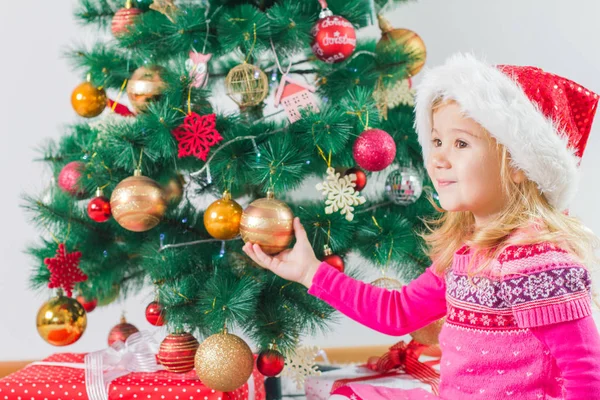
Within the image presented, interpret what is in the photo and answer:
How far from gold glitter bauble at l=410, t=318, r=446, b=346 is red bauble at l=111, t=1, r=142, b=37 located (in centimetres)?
83

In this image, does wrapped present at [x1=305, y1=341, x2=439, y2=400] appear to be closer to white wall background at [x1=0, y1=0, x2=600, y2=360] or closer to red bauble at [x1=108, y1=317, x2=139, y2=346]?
red bauble at [x1=108, y1=317, x2=139, y2=346]

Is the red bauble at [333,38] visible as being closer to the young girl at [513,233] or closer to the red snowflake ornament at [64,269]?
the young girl at [513,233]

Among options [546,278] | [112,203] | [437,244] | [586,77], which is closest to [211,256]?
[112,203]

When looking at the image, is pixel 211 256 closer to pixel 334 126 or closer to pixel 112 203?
pixel 112 203

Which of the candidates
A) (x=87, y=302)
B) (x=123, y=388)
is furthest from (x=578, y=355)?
(x=87, y=302)

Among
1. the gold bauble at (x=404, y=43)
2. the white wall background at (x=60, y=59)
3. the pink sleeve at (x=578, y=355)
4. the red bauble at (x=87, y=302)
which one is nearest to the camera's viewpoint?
the pink sleeve at (x=578, y=355)

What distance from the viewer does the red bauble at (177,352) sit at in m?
1.07

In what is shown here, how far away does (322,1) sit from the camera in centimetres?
117

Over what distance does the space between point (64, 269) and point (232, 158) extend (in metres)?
0.45

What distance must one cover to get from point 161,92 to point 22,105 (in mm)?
821

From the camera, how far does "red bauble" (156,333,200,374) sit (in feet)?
3.50

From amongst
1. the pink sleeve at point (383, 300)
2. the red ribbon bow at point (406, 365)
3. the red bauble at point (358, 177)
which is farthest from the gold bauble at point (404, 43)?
the red ribbon bow at point (406, 365)

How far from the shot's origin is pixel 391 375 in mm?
1338

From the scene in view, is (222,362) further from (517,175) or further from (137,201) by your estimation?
(517,175)
